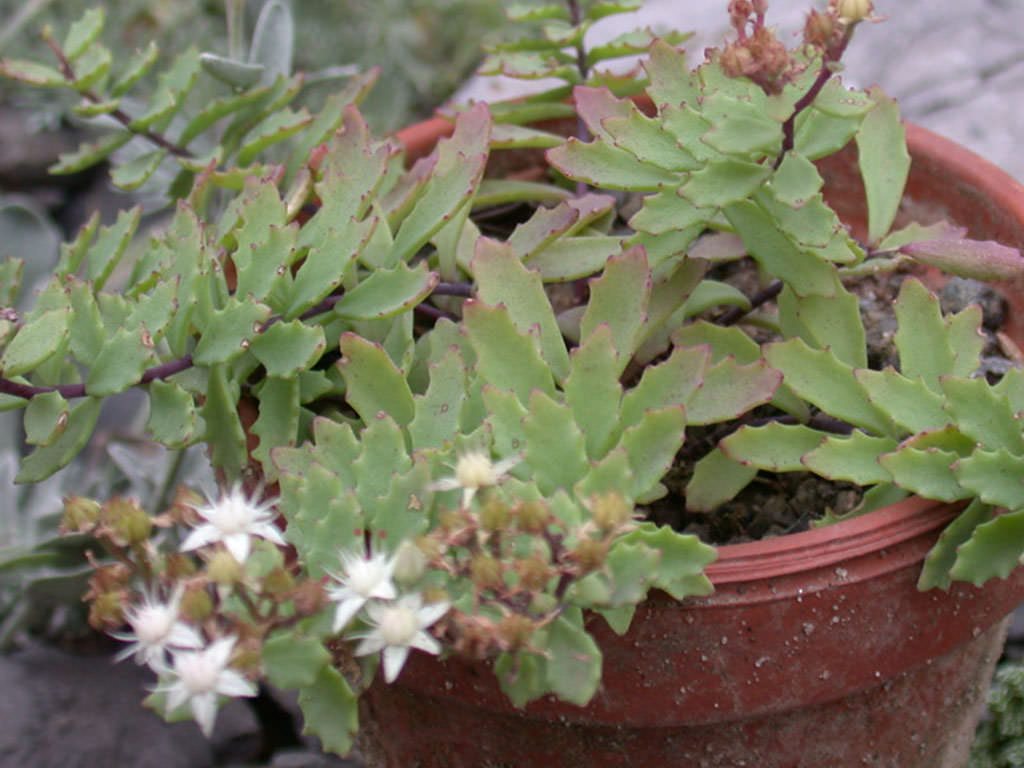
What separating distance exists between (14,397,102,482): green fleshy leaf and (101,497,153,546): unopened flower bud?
0.30 m

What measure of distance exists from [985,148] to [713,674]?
169cm

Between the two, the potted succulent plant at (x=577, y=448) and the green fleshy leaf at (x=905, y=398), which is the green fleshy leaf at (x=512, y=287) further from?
the green fleshy leaf at (x=905, y=398)

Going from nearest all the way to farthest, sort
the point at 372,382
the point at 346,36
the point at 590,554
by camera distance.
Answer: the point at 590,554 < the point at 372,382 < the point at 346,36

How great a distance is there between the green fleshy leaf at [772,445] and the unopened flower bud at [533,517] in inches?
13.5

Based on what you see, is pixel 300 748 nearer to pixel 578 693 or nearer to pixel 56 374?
pixel 56 374

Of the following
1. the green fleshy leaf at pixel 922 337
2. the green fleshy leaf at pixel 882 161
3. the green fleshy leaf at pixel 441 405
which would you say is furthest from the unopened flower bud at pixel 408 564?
the green fleshy leaf at pixel 882 161

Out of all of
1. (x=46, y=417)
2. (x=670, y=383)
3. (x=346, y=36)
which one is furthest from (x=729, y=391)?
(x=346, y=36)

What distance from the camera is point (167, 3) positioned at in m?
2.94

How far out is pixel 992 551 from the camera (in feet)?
3.05

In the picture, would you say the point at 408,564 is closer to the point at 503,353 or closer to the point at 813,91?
the point at 503,353

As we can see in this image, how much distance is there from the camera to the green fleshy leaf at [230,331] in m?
1.02

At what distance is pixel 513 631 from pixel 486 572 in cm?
4

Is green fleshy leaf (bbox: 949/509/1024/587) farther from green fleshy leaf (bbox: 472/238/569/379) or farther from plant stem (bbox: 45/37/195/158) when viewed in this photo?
plant stem (bbox: 45/37/195/158)

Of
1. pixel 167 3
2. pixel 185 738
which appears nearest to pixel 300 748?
pixel 185 738
